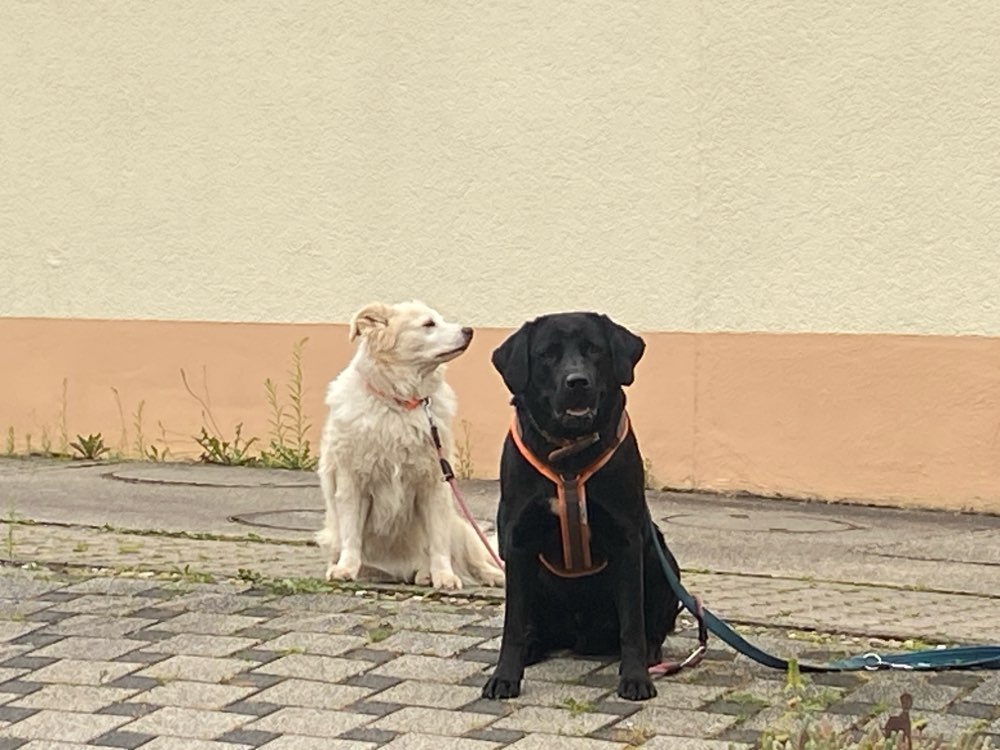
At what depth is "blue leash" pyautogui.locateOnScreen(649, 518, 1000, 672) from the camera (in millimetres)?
5510

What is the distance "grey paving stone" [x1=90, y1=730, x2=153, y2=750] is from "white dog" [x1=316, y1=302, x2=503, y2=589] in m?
2.36

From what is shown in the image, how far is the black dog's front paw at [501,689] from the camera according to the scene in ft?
17.3

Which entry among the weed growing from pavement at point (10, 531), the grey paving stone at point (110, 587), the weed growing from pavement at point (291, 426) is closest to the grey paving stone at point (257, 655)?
the grey paving stone at point (110, 587)

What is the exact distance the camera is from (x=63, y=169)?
12.8 meters

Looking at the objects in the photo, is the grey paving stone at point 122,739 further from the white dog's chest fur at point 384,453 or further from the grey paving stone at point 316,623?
the white dog's chest fur at point 384,453

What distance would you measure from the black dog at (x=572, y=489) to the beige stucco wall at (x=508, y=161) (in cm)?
532

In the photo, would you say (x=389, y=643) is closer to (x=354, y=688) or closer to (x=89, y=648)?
(x=354, y=688)

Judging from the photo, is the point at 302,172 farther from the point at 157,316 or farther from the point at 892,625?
the point at 892,625

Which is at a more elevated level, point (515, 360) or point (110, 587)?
point (515, 360)

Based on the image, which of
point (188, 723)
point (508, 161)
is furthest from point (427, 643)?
point (508, 161)

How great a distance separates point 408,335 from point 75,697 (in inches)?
104

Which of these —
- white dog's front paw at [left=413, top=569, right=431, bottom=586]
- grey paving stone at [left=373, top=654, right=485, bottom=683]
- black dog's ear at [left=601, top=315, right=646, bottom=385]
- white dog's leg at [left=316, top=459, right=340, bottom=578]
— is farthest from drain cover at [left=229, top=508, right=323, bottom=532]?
black dog's ear at [left=601, top=315, right=646, bottom=385]

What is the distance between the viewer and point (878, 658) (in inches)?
221

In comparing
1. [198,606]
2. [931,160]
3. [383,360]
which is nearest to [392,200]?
[931,160]
